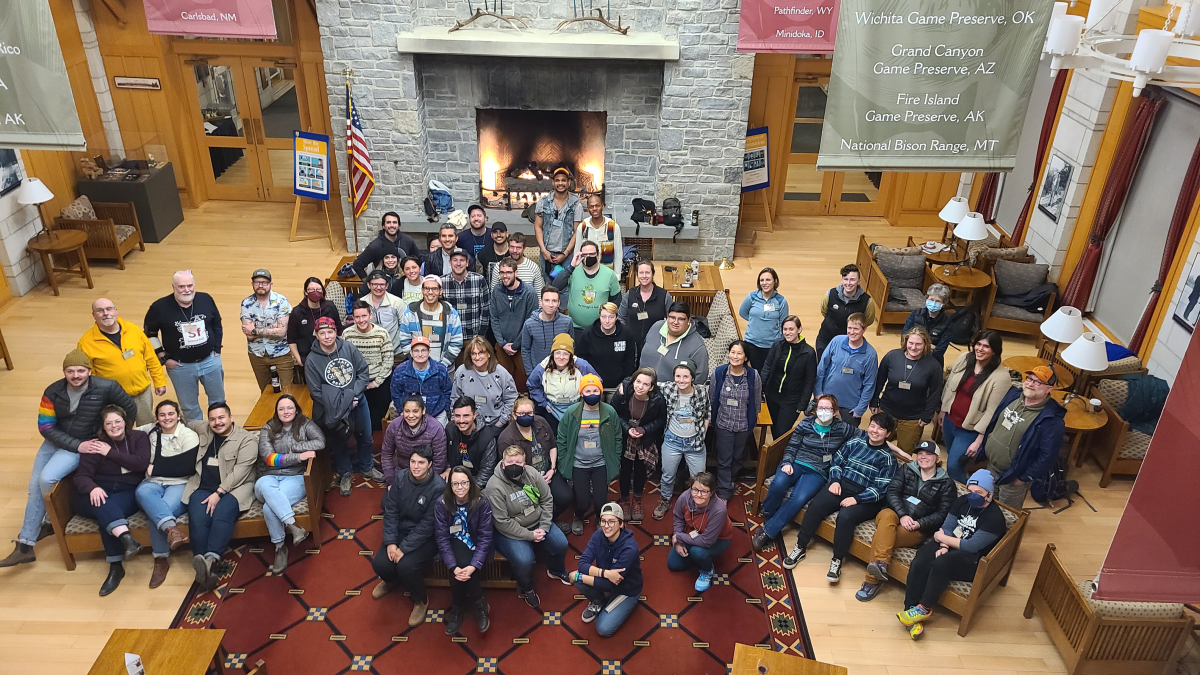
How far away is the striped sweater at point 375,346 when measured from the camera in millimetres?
7066

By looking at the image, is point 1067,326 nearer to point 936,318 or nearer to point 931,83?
point 936,318

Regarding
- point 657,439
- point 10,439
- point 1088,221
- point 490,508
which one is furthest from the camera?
point 1088,221

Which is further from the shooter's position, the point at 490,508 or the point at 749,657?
the point at 490,508

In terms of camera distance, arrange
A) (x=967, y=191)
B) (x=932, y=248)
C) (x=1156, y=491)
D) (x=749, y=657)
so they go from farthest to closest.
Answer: (x=967, y=191), (x=932, y=248), (x=749, y=657), (x=1156, y=491)

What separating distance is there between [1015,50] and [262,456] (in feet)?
18.7

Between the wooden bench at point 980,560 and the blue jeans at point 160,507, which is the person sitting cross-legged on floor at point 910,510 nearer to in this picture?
the wooden bench at point 980,560

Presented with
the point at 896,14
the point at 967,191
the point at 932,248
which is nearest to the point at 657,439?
the point at 896,14

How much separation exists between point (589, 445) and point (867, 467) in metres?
2.11

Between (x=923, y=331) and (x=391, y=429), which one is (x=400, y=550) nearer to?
(x=391, y=429)

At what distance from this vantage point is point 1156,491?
3.24 m

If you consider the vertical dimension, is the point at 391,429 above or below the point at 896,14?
below

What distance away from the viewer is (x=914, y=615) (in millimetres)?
5980

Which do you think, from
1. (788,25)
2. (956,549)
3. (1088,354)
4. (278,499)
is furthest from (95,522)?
(1088,354)

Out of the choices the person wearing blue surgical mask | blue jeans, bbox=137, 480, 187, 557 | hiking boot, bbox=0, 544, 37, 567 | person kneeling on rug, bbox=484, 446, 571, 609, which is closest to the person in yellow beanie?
person kneeling on rug, bbox=484, 446, 571, 609
